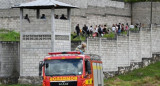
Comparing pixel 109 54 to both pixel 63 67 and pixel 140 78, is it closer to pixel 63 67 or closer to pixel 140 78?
pixel 140 78

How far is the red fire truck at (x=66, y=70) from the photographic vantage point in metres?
26.4

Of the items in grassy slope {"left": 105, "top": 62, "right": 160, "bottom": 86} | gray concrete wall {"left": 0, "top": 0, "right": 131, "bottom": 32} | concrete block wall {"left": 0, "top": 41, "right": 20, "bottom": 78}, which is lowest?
grassy slope {"left": 105, "top": 62, "right": 160, "bottom": 86}

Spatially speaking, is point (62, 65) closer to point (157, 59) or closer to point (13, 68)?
point (13, 68)

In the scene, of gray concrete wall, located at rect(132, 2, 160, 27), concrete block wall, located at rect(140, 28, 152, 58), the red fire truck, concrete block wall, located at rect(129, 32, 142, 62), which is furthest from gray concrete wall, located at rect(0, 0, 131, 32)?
the red fire truck

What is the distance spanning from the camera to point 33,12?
5175cm

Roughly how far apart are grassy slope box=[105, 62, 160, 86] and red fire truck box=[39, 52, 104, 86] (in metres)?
A: 11.7

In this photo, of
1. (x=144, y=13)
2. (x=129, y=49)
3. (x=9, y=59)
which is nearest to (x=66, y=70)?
(x=9, y=59)

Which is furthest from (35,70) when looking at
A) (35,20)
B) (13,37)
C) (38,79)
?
(13,37)

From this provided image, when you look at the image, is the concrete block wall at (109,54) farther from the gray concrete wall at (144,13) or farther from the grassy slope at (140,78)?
the gray concrete wall at (144,13)

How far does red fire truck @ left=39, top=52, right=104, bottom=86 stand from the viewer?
26.4 meters

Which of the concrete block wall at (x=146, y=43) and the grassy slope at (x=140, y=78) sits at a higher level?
the concrete block wall at (x=146, y=43)

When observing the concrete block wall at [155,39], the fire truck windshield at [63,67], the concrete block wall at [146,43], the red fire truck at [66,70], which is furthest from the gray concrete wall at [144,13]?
the fire truck windshield at [63,67]

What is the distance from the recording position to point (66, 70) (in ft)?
87.1

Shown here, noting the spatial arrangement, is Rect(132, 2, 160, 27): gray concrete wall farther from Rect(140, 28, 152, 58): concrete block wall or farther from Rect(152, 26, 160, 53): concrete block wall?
Rect(140, 28, 152, 58): concrete block wall
